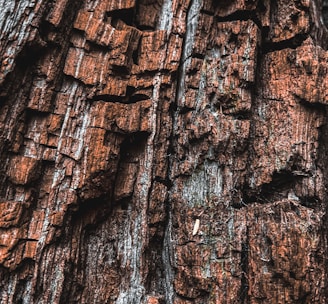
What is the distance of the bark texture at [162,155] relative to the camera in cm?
474

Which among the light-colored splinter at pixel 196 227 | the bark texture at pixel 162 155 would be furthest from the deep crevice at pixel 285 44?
the light-colored splinter at pixel 196 227

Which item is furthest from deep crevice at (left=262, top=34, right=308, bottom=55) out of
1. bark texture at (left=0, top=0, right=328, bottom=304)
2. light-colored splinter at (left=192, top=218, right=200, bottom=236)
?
light-colored splinter at (left=192, top=218, right=200, bottom=236)

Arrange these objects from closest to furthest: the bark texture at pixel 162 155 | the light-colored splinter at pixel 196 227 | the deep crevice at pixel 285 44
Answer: the bark texture at pixel 162 155, the light-colored splinter at pixel 196 227, the deep crevice at pixel 285 44

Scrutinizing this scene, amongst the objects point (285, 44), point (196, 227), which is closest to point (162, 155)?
point (196, 227)

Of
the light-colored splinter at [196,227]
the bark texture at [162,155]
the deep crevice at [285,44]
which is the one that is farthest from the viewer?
the deep crevice at [285,44]

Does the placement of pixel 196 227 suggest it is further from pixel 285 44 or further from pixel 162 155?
pixel 285 44

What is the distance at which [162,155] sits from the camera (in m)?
5.34

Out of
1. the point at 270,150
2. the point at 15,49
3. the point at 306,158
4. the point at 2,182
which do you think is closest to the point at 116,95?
the point at 15,49

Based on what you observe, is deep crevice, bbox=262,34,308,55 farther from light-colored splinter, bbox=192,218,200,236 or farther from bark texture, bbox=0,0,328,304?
light-colored splinter, bbox=192,218,200,236

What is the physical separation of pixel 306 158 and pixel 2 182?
4158 millimetres

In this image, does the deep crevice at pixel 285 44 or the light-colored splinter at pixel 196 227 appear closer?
the light-colored splinter at pixel 196 227

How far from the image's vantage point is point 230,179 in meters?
5.09

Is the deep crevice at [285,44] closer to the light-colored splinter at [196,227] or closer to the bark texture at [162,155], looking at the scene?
the bark texture at [162,155]

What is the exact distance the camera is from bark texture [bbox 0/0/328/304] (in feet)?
15.6
